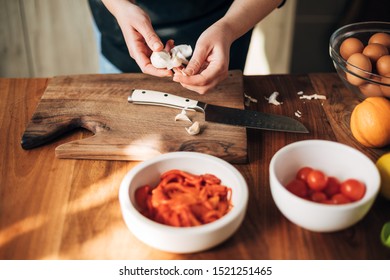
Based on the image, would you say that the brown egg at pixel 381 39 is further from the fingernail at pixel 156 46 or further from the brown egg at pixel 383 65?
the fingernail at pixel 156 46

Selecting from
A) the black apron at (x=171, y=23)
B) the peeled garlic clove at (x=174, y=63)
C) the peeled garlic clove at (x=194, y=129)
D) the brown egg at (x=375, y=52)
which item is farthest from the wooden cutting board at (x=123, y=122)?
the brown egg at (x=375, y=52)

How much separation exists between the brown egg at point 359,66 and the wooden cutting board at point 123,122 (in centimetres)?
29

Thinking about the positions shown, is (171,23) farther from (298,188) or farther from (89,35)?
(89,35)

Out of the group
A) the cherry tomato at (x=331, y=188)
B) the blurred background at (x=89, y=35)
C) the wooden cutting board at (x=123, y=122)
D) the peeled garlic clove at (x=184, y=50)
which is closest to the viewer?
the cherry tomato at (x=331, y=188)

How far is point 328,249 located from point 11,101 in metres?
0.95

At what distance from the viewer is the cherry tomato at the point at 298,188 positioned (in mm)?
902

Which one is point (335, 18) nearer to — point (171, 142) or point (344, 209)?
point (171, 142)

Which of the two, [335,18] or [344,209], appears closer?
[344,209]

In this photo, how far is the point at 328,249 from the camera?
887mm

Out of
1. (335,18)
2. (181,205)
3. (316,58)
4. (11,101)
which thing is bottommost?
(316,58)

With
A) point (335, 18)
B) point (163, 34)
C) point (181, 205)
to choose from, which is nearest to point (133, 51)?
point (163, 34)

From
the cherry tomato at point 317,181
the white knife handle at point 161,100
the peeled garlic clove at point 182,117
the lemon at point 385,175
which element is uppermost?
the cherry tomato at point 317,181

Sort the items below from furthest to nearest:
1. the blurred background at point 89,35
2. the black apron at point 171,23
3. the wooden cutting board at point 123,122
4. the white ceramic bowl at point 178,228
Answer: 1. the blurred background at point 89,35
2. the black apron at point 171,23
3. the wooden cutting board at point 123,122
4. the white ceramic bowl at point 178,228

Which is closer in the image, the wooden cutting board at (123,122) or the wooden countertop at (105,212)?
the wooden countertop at (105,212)
